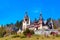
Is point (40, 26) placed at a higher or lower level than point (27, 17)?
lower

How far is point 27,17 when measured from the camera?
10325 cm

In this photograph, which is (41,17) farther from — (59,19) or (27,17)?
(59,19)

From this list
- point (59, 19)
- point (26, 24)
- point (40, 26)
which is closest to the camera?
point (40, 26)

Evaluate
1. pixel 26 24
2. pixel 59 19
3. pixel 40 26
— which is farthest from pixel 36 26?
pixel 59 19

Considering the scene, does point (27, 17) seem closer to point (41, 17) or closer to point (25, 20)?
point (25, 20)

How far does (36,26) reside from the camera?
84.5m

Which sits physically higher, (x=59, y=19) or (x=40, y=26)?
(x=59, y=19)

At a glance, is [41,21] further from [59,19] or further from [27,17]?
[59,19]

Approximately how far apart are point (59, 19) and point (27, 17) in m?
64.3

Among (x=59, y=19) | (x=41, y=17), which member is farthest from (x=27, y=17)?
(x=59, y=19)

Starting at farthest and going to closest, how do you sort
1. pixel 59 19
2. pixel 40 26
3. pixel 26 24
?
pixel 59 19
pixel 26 24
pixel 40 26

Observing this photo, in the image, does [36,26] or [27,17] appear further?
[27,17]

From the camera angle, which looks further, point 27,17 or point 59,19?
point 59,19

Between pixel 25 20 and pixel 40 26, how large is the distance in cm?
2213
